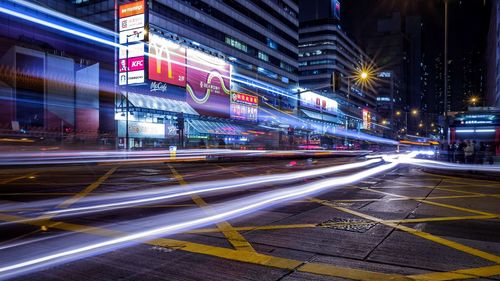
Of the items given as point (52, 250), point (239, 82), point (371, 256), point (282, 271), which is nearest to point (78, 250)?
point (52, 250)

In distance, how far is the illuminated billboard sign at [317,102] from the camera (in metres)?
86.4

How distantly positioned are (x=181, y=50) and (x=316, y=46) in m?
79.1

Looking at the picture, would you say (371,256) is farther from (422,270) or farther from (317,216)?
(317,216)

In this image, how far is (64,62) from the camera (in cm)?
3938

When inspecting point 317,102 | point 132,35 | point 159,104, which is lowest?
point 159,104

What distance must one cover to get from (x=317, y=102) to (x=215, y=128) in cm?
4722

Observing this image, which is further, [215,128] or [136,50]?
[215,128]

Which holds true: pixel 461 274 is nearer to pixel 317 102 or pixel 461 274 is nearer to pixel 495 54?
pixel 495 54

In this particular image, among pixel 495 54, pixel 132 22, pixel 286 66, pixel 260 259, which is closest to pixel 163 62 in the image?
pixel 132 22

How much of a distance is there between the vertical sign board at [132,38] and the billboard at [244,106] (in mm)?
19659

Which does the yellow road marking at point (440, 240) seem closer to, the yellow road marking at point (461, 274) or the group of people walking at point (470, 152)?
the yellow road marking at point (461, 274)

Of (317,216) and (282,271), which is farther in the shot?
(317,216)

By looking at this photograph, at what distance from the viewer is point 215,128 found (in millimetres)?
50625

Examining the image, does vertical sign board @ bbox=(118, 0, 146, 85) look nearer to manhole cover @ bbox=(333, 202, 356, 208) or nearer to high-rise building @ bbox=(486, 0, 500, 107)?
manhole cover @ bbox=(333, 202, 356, 208)
